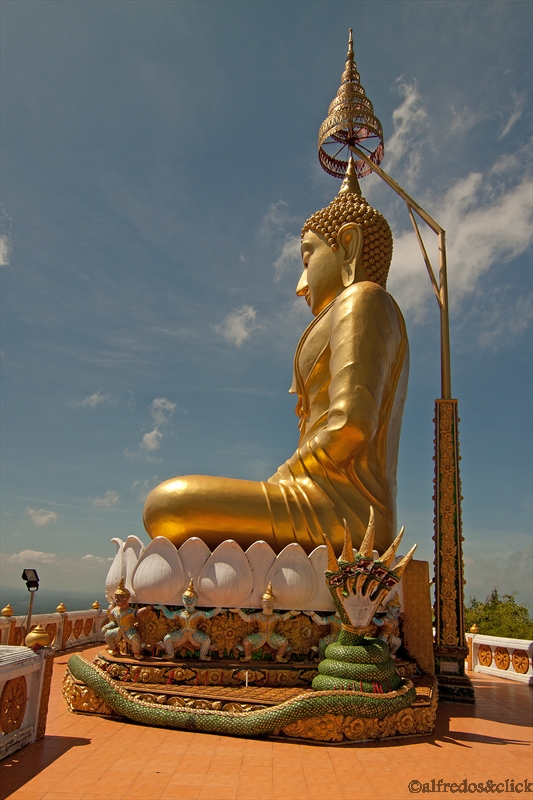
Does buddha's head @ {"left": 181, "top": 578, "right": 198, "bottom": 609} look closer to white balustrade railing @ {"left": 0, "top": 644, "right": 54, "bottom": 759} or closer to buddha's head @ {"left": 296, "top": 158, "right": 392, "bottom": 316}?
white balustrade railing @ {"left": 0, "top": 644, "right": 54, "bottom": 759}

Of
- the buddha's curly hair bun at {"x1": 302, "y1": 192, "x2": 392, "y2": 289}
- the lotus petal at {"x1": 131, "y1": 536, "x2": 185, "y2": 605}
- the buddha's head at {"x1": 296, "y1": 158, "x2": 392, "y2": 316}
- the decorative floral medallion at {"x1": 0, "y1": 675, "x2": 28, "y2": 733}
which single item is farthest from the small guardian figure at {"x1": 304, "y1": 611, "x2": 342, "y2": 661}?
the buddha's curly hair bun at {"x1": 302, "y1": 192, "x2": 392, "y2": 289}

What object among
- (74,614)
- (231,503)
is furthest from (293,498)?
(74,614)

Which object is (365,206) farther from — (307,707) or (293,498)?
(307,707)

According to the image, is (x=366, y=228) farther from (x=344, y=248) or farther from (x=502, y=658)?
(x=502, y=658)

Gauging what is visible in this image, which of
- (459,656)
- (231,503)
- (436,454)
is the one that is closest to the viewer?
(231,503)

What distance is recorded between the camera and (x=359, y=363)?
8.18m

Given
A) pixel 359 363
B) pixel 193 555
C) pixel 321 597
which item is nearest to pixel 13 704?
pixel 193 555

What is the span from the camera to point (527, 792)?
4152mm

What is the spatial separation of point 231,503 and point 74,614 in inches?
254

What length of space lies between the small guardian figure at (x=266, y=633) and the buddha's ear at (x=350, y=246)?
5.62 m

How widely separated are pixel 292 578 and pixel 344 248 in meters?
5.99

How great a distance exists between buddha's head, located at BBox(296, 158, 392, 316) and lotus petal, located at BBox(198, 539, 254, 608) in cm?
518

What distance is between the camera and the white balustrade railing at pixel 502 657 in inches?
375

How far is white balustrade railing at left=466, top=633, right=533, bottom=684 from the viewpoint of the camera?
375 inches
